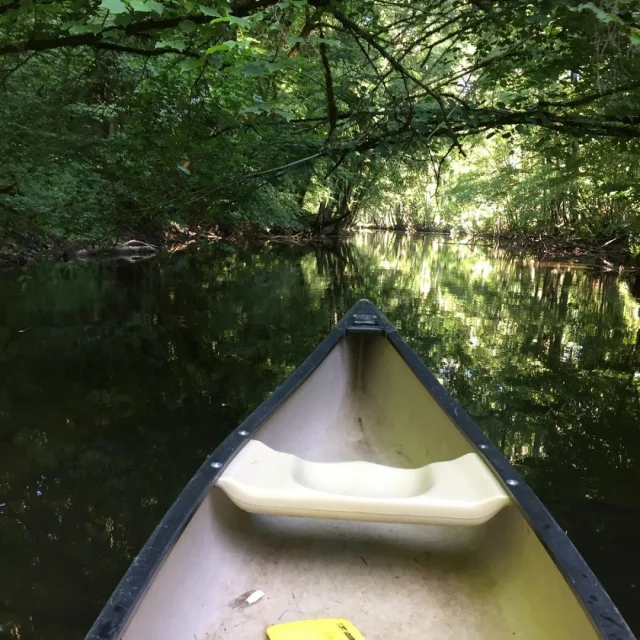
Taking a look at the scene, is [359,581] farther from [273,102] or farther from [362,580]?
[273,102]

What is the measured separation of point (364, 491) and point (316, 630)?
585mm

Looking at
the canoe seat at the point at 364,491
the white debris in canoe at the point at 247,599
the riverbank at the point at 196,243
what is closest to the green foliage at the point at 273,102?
the canoe seat at the point at 364,491

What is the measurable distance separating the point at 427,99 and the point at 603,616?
572cm

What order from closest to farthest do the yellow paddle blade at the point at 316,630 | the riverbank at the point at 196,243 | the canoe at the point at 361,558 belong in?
the canoe at the point at 361,558 → the yellow paddle blade at the point at 316,630 → the riverbank at the point at 196,243

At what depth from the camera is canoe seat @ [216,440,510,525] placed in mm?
1635

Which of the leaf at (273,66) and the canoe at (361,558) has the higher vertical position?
the leaf at (273,66)

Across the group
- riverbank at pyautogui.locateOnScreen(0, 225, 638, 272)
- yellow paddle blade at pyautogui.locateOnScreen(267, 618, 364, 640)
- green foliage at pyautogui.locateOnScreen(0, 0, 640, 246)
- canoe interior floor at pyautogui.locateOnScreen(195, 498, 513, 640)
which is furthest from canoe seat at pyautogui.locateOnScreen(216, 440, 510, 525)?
riverbank at pyautogui.locateOnScreen(0, 225, 638, 272)

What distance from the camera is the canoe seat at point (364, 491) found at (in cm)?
163

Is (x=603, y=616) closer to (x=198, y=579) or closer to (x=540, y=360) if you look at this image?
(x=198, y=579)

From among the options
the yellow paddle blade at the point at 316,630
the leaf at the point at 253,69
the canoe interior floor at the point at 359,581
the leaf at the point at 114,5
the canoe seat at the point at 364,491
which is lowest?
the canoe interior floor at the point at 359,581

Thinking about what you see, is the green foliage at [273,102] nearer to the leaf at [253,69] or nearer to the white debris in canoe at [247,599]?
the leaf at [253,69]

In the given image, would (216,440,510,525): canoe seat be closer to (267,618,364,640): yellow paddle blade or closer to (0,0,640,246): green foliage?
(267,618,364,640): yellow paddle blade

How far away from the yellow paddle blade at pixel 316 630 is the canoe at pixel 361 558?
0.02 m

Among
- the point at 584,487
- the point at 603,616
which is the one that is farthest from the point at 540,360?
the point at 603,616
